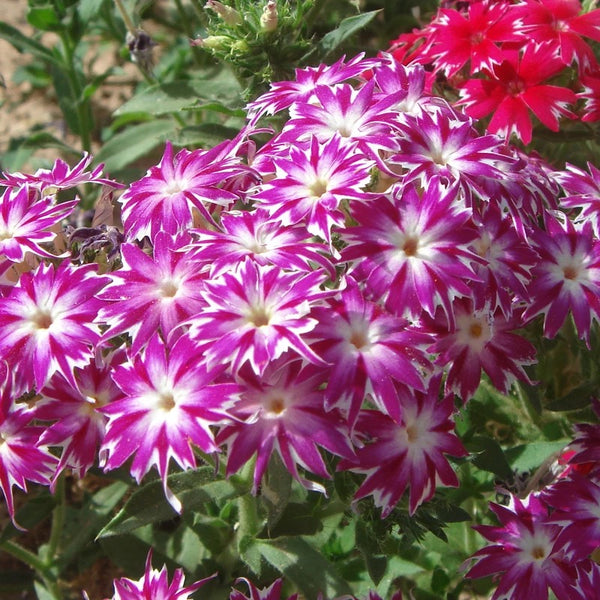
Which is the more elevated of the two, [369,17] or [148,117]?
[369,17]

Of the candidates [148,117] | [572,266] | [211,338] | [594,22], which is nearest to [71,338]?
[211,338]

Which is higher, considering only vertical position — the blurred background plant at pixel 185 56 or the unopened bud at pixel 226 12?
the unopened bud at pixel 226 12

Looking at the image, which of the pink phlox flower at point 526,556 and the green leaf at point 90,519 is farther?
the green leaf at point 90,519

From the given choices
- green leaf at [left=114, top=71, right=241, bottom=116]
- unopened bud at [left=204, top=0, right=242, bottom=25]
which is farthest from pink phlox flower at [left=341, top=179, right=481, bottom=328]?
green leaf at [left=114, top=71, right=241, bottom=116]

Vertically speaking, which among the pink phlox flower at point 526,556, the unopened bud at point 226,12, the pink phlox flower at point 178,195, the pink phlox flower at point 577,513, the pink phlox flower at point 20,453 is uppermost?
the unopened bud at point 226,12

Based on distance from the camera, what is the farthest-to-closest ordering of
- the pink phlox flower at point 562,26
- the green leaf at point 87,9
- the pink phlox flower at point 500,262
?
the green leaf at point 87,9 → the pink phlox flower at point 562,26 → the pink phlox flower at point 500,262

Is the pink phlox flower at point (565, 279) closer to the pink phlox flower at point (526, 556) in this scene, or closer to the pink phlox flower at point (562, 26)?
the pink phlox flower at point (526, 556)

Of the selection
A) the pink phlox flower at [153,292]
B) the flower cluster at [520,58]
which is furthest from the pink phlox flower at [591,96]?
the pink phlox flower at [153,292]

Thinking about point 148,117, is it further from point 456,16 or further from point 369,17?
point 456,16
